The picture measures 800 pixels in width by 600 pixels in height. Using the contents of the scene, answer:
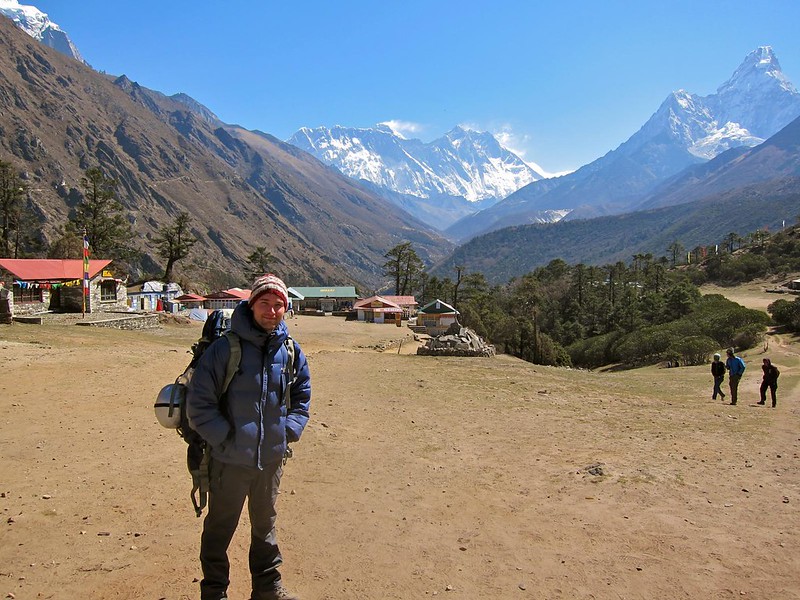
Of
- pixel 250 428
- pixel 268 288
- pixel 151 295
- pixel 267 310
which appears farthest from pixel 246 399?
pixel 151 295

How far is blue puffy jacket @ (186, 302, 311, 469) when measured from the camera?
3822mm

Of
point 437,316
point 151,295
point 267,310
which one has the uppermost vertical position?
point 151,295

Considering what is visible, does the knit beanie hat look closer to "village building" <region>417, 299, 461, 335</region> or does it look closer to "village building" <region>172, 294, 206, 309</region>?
"village building" <region>417, 299, 461, 335</region>

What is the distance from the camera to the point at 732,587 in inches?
187

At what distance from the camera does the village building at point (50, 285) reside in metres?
33.6

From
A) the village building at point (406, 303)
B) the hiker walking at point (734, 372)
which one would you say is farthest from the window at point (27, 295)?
the village building at point (406, 303)

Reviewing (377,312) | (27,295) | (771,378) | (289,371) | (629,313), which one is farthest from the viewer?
(377,312)

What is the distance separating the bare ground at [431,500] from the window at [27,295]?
2485 centimetres

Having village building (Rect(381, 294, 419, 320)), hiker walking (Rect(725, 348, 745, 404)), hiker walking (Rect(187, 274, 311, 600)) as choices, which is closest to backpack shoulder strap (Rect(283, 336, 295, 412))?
hiker walking (Rect(187, 274, 311, 600))

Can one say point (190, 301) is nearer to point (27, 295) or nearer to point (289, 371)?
point (27, 295)

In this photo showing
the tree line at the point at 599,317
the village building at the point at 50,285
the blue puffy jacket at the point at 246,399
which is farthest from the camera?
the tree line at the point at 599,317

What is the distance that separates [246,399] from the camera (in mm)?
3930

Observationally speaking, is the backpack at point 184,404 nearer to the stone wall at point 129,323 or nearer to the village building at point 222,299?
the stone wall at point 129,323

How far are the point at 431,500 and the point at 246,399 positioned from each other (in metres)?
3.83
